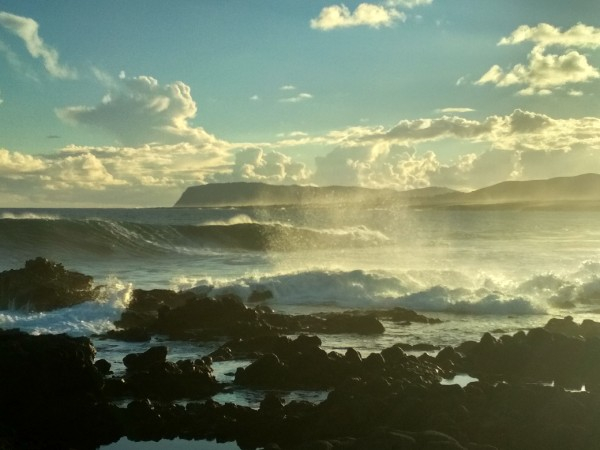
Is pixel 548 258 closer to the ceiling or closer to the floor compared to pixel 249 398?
closer to the ceiling

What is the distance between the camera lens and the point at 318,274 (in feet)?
95.0

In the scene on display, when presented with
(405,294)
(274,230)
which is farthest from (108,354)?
(274,230)

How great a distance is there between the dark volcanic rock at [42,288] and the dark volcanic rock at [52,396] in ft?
29.9

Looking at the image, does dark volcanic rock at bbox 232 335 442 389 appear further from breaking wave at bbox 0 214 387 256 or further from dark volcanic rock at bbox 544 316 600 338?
breaking wave at bbox 0 214 387 256

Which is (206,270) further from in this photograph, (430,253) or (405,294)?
(430,253)

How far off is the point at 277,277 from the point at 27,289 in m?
10.4

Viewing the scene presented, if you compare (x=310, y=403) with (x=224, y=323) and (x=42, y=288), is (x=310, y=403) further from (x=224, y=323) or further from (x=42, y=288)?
(x=42, y=288)

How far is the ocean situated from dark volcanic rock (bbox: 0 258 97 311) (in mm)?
551

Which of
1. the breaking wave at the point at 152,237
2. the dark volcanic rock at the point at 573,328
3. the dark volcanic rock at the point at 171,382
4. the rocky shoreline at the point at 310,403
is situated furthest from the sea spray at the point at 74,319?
the breaking wave at the point at 152,237

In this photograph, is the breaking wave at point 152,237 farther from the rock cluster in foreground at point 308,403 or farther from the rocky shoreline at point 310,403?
the rock cluster in foreground at point 308,403

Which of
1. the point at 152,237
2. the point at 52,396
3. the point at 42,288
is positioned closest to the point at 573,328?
the point at 52,396

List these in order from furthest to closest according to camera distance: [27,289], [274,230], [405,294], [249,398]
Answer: [274,230] < [405,294] < [27,289] < [249,398]

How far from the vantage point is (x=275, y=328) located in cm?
1814

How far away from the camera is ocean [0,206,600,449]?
63.4 ft
